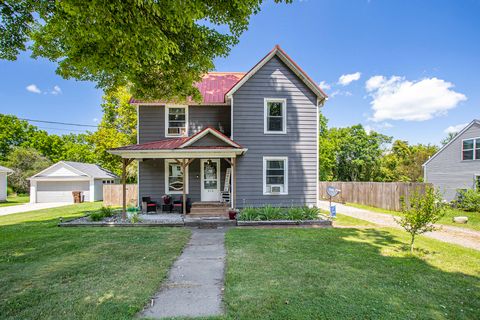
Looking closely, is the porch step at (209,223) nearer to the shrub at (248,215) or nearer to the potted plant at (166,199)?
the shrub at (248,215)

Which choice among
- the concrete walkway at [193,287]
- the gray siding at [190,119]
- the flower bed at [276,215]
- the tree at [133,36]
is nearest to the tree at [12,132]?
the gray siding at [190,119]

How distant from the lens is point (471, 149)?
17281 millimetres

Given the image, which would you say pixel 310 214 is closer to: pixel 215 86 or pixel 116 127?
pixel 215 86

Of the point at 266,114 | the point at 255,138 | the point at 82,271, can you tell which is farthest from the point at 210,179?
the point at 82,271

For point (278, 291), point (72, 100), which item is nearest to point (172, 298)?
point (278, 291)

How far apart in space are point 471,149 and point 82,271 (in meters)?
23.9

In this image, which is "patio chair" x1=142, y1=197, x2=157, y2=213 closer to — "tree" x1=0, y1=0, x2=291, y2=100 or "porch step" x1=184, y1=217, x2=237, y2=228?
"porch step" x1=184, y1=217, x2=237, y2=228

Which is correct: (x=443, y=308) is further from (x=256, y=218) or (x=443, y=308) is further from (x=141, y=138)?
(x=141, y=138)

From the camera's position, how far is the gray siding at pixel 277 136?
1132 cm

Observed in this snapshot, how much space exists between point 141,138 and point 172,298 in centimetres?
992

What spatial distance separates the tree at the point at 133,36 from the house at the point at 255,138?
10.2 feet

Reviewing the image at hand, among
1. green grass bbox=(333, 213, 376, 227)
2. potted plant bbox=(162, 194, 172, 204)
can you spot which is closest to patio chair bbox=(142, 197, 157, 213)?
potted plant bbox=(162, 194, 172, 204)

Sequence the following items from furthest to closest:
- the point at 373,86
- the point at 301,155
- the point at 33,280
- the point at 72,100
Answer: the point at 72,100 < the point at 373,86 < the point at 301,155 < the point at 33,280

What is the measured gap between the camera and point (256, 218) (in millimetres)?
9398
